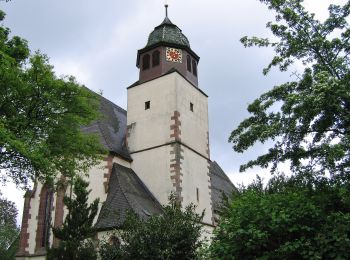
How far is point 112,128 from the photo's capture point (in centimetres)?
2689

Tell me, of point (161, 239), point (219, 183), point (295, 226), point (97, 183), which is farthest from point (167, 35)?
point (295, 226)

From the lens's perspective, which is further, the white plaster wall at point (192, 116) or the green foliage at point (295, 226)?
the white plaster wall at point (192, 116)

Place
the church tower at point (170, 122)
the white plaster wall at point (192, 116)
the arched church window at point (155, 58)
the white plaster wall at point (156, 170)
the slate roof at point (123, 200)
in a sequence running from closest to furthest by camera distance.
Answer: the slate roof at point (123, 200)
the white plaster wall at point (156, 170)
the church tower at point (170, 122)
the white plaster wall at point (192, 116)
the arched church window at point (155, 58)

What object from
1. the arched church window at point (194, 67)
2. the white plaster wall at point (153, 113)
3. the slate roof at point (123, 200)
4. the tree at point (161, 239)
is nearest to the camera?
the tree at point (161, 239)

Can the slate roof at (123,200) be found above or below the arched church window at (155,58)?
below

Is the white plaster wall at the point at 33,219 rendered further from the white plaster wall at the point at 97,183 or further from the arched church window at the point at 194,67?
the arched church window at the point at 194,67

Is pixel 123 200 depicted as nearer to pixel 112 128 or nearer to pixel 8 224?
pixel 112 128

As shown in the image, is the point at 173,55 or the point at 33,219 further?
the point at 173,55

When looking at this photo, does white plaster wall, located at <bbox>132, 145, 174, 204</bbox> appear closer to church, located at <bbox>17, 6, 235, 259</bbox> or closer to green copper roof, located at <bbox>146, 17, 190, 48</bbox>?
church, located at <bbox>17, 6, 235, 259</bbox>

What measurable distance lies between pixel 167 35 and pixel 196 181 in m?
9.55

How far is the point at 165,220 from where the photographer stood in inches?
509

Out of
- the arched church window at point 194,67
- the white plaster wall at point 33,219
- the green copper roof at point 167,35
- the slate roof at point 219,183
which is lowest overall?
the white plaster wall at point 33,219

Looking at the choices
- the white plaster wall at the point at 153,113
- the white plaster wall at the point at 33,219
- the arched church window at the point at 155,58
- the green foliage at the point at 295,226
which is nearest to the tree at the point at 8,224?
the white plaster wall at the point at 33,219

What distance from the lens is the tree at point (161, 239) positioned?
12227 millimetres
